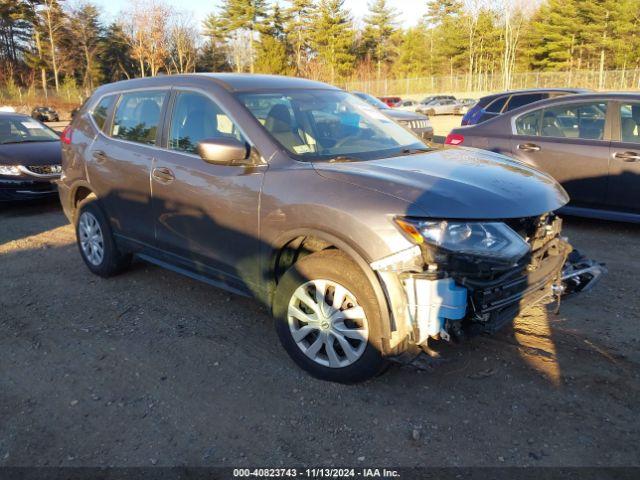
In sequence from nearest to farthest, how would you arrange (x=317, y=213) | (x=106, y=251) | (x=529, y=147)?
(x=317, y=213), (x=106, y=251), (x=529, y=147)

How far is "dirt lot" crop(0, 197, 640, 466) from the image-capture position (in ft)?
8.88

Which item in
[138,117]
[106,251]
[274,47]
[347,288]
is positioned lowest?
[106,251]

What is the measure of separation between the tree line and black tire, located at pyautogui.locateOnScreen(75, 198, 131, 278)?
4777 cm

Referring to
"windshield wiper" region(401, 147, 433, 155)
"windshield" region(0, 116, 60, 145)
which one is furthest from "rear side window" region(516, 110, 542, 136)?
"windshield" region(0, 116, 60, 145)

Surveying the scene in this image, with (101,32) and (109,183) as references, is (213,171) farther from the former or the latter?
(101,32)

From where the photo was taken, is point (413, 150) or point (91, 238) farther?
point (91, 238)

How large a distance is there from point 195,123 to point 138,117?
850 mm

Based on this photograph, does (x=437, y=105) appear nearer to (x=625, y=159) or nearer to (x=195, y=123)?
(x=625, y=159)

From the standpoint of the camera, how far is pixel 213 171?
3.74 meters

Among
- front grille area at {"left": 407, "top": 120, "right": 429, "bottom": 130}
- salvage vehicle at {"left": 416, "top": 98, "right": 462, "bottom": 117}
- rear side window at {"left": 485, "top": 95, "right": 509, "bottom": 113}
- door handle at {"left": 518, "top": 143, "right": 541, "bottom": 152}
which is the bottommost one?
door handle at {"left": 518, "top": 143, "right": 541, "bottom": 152}

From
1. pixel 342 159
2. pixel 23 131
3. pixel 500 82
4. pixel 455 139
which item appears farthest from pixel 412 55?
pixel 342 159

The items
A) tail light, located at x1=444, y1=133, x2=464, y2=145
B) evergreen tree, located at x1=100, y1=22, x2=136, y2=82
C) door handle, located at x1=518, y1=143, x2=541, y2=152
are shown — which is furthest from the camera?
evergreen tree, located at x1=100, y1=22, x2=136, y2=82

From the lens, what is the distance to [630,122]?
20.0 ft

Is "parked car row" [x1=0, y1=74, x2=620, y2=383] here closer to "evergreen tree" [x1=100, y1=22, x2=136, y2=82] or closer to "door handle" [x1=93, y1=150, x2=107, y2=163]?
"door handle" [x1=93, y1=150, x2=107, y2=163]
